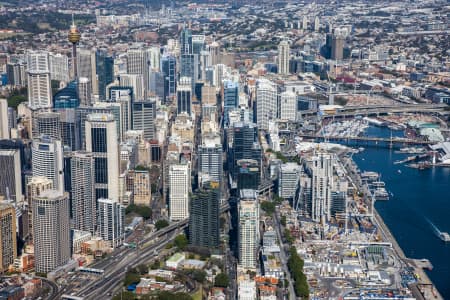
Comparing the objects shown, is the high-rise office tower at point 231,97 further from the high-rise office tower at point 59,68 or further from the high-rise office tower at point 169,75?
the high-rise office tower at point 59,68

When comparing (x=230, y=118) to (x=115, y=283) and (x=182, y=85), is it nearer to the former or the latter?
(x=182, y=85)

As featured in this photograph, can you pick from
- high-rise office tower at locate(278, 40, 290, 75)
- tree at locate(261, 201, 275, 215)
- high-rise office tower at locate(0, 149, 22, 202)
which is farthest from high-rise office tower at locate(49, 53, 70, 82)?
tree at locate(261, 201, 275, 215)

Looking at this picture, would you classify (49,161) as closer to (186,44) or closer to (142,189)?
(142,189)

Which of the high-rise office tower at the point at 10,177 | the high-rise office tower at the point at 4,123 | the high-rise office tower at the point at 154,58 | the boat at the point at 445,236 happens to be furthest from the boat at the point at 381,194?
the high-rise office tower at the point at 154,58

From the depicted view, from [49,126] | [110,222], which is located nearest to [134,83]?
[49,126]

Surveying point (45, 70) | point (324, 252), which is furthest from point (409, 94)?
point (324, 252)

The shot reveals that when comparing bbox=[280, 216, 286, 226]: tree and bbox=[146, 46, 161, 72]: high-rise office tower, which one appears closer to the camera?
bbox=[280, 216, 286, 226]: tree

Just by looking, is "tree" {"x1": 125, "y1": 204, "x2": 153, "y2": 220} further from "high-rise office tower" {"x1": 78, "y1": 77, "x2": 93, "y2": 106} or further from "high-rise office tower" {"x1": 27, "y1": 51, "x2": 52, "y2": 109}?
"high-rise office tower" {"x1": 27, "y1": 51, "x2": 52, "y2": 109}
